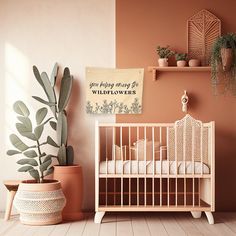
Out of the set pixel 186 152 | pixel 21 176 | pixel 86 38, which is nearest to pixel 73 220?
pixel 21 176

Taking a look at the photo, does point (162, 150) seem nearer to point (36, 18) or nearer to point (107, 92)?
point (107, 92)

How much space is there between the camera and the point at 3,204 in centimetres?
583

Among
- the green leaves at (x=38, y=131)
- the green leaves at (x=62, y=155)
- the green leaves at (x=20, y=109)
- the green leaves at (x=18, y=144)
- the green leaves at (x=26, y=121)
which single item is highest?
the green leaves at (x=20, y=109)

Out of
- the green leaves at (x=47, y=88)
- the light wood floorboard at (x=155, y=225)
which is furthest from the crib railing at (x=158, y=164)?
the green leaves at (x=47, y=88)

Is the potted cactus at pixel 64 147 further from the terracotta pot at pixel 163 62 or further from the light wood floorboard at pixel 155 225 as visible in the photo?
the terracotta pot at pixel 163 62

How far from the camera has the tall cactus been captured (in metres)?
5.52

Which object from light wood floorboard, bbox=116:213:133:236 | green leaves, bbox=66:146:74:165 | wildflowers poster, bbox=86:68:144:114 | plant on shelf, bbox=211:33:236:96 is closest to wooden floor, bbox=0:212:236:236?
light wood floorboard, bbox=116:213:133:236

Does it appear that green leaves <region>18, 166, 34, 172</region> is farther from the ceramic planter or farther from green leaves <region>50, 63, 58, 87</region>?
green leaves <region>50, 63, 58, 87</region>

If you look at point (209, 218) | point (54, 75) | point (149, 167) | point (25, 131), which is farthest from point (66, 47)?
point (209, 218)

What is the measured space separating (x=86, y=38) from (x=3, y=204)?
2.00 metres

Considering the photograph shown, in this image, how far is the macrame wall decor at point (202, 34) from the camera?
5797mm

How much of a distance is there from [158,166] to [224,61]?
131cm

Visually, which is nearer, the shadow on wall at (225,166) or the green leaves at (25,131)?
the green leaves at (25,131)

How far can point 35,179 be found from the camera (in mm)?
5391
